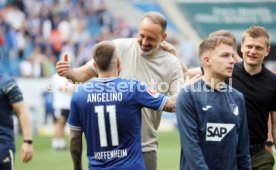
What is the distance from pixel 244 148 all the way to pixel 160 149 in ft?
41.0

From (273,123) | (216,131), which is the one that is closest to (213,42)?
(216,131)

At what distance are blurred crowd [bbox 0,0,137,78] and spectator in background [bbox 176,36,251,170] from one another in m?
19.7

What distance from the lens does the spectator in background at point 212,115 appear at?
6574 mm

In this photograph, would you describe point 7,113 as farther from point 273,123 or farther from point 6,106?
point 273,123

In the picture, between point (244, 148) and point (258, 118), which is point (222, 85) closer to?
point (244, 148)

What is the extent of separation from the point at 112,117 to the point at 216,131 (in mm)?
977

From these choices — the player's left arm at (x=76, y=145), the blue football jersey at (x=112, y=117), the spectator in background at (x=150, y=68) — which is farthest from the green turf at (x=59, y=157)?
the blue football jersey at (x=112, y=117)

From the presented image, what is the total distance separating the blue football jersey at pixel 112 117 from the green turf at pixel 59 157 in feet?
25.0

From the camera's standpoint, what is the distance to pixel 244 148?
683cm

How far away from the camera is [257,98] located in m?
7.98

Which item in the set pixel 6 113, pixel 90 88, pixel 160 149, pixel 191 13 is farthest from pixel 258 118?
pixel 191 13

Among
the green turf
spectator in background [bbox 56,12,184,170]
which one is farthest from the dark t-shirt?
the green turf

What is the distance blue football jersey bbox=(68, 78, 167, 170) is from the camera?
22.8 ft

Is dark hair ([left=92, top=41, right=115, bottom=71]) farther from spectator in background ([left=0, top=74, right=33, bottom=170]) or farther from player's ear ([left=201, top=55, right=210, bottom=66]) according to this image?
spectator in background ([left=0, top=74, right=33, bottom=170])
